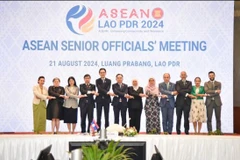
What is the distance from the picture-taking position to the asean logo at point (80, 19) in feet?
32.6

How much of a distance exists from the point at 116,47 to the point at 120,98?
1110 millimetres

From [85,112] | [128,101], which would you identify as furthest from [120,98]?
[85,112]

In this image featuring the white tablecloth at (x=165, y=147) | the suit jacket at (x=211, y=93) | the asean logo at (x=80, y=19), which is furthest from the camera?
the asean logo at (x=80, y=19)

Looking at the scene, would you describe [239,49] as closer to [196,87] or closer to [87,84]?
[196,87]

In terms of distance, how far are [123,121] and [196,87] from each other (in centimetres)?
170

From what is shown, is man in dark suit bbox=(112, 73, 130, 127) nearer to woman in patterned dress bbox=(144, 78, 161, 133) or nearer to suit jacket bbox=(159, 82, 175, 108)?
woman in patterned dress bbox=(144, 78, 161, 133)

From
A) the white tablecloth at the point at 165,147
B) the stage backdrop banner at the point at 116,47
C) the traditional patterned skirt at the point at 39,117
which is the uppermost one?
the stage backdrop banner at the point at 116,47

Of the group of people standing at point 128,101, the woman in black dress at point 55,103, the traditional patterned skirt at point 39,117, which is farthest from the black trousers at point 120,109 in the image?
the traditional patterned skirt at point 39,117

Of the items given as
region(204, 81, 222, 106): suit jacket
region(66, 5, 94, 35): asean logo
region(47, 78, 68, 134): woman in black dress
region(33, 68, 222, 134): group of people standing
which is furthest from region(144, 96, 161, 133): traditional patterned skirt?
region(66, 5, 94, 35): asean logo

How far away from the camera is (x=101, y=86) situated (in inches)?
381

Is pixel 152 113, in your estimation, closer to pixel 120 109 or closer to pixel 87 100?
pixel 120 109

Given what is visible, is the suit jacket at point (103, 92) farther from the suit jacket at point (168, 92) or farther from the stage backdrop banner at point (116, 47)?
the suit jacket at point (168, 92)

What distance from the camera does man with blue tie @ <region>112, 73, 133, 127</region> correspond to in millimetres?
9664

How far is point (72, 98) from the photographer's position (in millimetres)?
9688
